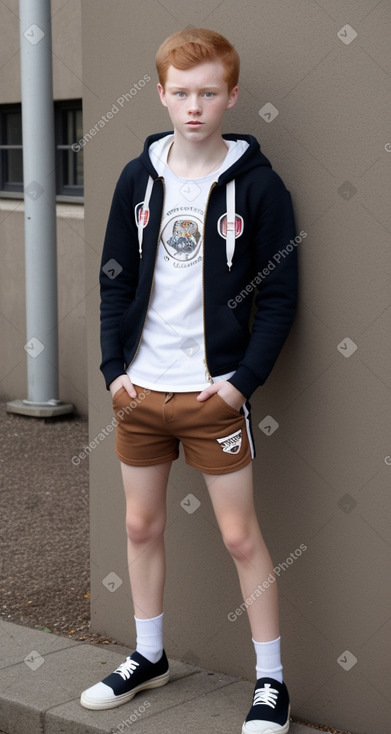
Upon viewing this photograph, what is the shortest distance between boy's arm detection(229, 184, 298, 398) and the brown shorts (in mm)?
123

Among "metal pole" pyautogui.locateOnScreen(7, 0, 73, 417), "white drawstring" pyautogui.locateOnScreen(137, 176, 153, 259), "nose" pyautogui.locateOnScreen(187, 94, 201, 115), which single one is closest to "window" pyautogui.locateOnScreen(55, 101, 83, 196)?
"metal pole" pyautogui.locateOnScreen(7, 0, 73, 417)

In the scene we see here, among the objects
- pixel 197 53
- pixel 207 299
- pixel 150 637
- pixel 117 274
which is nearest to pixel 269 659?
pixel 150 637

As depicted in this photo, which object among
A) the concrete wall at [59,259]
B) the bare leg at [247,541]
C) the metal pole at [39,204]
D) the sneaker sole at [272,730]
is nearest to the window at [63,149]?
the concrete wall at [59,259]

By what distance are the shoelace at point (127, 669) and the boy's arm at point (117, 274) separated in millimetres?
951

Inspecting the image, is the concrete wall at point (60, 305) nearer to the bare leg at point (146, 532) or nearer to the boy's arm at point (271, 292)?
the bare leg at point (146, 532)

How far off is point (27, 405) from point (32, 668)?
5.05m

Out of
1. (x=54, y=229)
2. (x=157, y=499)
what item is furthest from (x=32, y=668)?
(x=54, y=229)

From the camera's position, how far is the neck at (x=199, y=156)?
11.5 ft

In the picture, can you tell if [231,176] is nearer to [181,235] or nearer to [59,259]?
[181,235]

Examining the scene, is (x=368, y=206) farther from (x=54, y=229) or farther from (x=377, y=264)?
(x=54, y=229)

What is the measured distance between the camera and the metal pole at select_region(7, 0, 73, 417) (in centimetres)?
834

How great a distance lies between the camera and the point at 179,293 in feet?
11.6

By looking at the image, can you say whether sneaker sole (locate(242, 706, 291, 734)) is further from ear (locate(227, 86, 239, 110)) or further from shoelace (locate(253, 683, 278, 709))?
ear (locate(227, 86, 239, 110))

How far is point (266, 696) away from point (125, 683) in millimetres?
534
